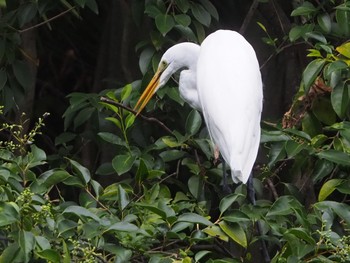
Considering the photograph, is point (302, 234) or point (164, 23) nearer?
point (302, 234)

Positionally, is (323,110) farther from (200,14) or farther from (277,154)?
(200,14)

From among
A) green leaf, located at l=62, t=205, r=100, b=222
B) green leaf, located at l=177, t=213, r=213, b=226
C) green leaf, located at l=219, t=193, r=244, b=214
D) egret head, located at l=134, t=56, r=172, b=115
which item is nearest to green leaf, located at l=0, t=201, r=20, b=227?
green leaf, located at l=62, t=205, r=100, b=222

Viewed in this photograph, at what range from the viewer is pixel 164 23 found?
9.38ft

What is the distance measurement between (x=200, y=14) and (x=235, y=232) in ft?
2.92

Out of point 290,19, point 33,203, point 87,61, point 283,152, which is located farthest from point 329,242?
point 87,61

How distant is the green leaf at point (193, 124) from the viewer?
2.72 m

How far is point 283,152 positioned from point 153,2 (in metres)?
0.65

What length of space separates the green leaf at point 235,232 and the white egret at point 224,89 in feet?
0.56

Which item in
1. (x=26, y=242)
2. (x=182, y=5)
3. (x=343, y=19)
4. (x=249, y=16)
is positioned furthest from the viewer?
(x=249, y=16)

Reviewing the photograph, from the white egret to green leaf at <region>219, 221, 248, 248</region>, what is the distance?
171mm

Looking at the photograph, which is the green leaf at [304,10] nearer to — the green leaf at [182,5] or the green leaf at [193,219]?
the green leaf at [182,5]

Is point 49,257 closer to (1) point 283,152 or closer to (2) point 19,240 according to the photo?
(2) point 19,240

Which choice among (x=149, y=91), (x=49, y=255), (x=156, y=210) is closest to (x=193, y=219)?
(x=156, y=210)

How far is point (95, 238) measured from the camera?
7.02ft
